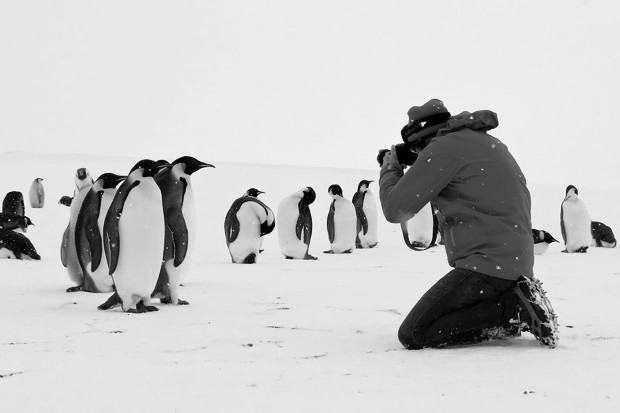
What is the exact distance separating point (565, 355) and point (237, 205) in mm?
5935

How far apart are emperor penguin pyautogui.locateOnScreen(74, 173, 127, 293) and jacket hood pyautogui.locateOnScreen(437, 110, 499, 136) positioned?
9.61 ft

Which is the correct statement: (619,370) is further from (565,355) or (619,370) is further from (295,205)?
(295,205)

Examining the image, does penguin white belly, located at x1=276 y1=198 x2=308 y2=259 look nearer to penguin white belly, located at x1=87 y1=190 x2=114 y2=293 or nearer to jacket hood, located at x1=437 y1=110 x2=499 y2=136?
penguin white belly, located at x1=87 y1=190 x2=114 y2=293

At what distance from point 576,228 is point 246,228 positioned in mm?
5601

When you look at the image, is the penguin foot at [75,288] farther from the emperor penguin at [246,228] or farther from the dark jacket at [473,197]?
the dark jacket at [473,197]

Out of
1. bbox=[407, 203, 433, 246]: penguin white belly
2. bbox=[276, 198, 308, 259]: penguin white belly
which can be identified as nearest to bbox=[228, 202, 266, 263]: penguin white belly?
bbox=[276, 198, 308, 259]: penguin white belly

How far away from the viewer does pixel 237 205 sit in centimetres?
882

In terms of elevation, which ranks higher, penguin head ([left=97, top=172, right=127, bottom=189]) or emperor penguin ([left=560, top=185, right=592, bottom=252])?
penguin head ([left=97, top=172, right=127, bottom=189])

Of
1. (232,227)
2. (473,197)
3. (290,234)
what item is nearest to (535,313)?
(473,197)

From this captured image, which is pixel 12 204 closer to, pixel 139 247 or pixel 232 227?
pixel 232 227

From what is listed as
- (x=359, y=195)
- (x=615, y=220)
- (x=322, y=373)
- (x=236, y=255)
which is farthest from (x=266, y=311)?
(x=615, y=220)

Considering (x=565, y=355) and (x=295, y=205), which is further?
(x=295, y=205)

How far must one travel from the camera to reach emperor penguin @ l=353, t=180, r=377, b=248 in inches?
500

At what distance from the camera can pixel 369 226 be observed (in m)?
12.8
